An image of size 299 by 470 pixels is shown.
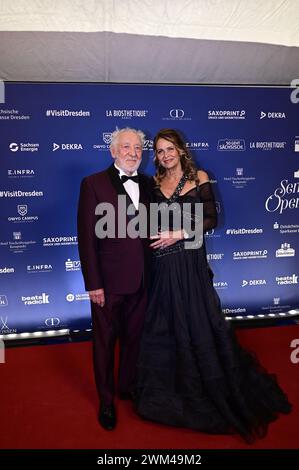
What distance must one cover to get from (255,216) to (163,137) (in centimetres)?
163

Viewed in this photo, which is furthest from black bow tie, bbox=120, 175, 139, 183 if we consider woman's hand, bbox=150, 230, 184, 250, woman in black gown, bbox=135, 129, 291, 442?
woman's hand, bbox=150, 230, 184, 250

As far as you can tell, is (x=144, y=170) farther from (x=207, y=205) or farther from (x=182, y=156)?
(x=207, y=205)

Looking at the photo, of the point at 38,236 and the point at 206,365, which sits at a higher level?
the point at 38,236

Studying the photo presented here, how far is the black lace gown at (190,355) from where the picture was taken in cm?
210

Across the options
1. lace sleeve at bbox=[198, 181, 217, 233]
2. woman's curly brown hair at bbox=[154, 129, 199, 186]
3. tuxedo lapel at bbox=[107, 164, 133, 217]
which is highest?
woman's curly brown hair at bbox=[154, 129, 199, 186]

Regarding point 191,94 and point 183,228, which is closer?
point 183,228

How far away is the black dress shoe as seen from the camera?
2119 millimetres

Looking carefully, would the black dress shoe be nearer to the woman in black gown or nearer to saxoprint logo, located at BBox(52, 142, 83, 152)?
the woman in black gown

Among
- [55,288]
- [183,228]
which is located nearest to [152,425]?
[183,228]

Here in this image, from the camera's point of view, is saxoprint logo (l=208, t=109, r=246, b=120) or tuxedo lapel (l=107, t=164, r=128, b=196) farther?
saxoprint logo (l=208, t=109, r=246, b=120)

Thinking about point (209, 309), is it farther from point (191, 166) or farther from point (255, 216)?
point (255, 216)

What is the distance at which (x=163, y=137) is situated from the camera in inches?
85.5

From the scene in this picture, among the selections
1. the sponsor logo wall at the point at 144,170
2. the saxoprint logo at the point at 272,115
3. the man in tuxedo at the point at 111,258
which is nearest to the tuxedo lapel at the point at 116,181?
the man in tuxedo at the point at 111,258

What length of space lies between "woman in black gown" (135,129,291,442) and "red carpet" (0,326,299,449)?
0.10m
